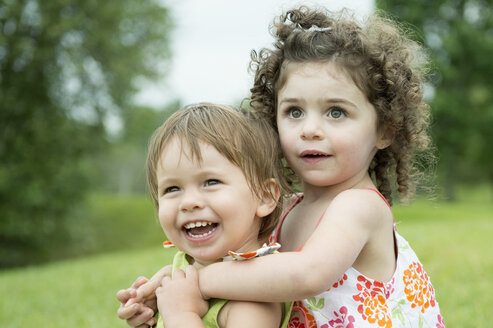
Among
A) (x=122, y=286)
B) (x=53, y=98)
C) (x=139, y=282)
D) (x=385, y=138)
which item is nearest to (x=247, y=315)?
(x=139, y=282)

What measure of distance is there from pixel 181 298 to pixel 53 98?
57.4 ft

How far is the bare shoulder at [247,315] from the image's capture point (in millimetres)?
1977

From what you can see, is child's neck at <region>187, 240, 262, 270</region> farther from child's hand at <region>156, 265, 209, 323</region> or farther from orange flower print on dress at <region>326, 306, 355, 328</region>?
orange flower print on dress at <region>326, 306, 355, 328</region>

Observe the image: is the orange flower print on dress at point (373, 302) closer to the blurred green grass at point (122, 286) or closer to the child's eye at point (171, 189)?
the child's eye at point (171, 189)

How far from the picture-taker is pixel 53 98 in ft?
59.7

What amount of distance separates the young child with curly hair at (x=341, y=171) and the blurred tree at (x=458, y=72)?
24379mm

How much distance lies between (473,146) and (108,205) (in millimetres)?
19721

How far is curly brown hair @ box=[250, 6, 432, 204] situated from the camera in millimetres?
2264

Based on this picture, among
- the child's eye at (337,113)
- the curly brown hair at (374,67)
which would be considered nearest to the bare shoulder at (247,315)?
the child's eye at (337,113)

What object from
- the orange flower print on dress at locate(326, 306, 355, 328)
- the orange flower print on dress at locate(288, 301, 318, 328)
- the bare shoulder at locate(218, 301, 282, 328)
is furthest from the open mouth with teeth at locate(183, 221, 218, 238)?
the orange flower print on dress at locate(326, 306, 355, 328)

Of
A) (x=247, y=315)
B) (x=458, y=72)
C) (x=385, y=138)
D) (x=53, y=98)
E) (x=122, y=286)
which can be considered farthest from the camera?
(x=458, y=72)

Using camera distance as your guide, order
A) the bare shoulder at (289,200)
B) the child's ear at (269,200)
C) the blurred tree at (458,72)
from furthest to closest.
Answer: the blurred tree at (458,72)
the bare shoulder at (289,200)
the child's ear at (269,200)

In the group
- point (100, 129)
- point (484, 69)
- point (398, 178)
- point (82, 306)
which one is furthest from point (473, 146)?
point (398, 178)

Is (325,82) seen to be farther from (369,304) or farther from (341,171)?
(369,304)
